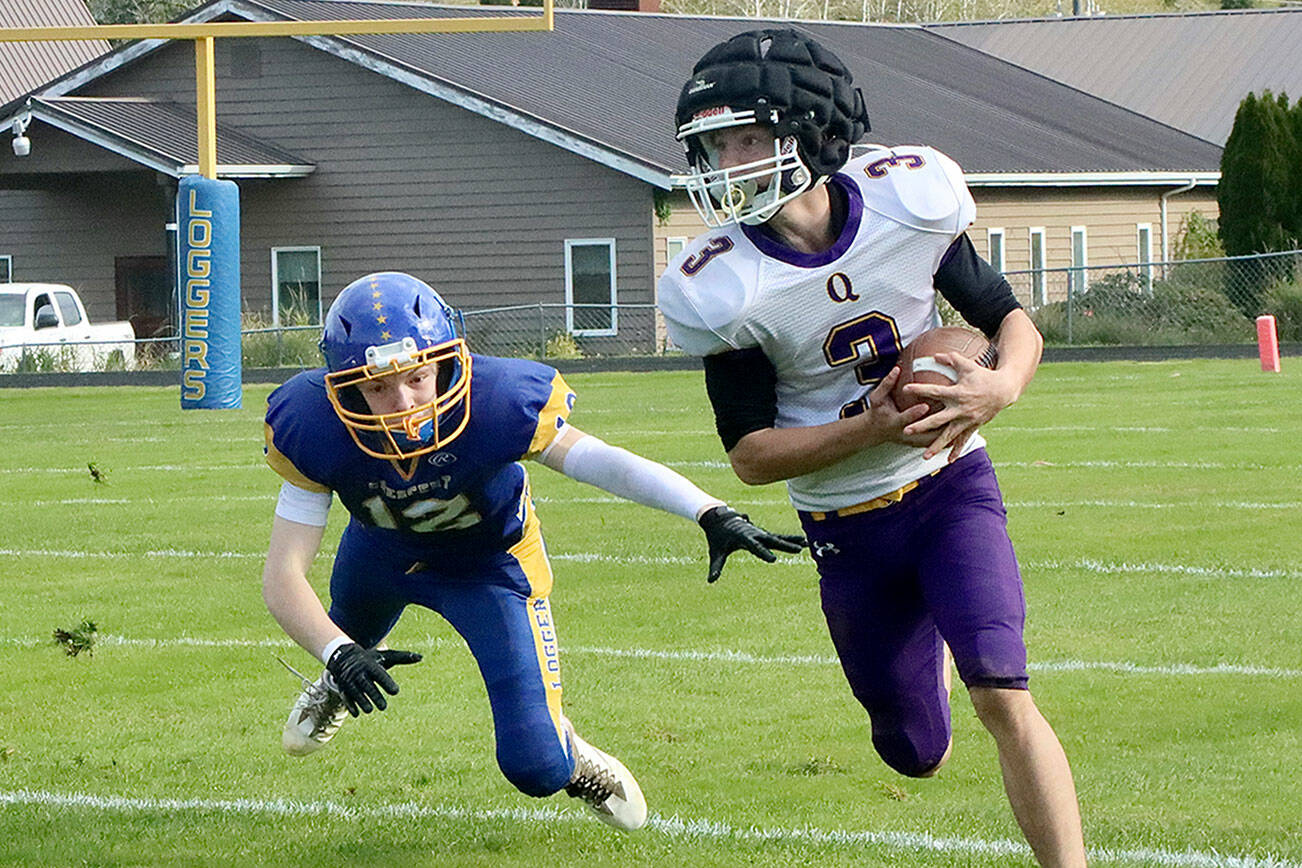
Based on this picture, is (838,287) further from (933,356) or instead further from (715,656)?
(715,656)

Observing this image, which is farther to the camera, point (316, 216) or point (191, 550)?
point (316, 216)

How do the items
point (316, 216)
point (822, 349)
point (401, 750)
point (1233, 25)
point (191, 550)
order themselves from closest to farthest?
1. point (822, 349)
2. point (401, 750)
3. point (191, 550)
4. point (316, 216)
5. point (1233, 25)

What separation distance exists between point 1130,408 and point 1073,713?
10269 millimetres

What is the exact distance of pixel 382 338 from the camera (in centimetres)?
443

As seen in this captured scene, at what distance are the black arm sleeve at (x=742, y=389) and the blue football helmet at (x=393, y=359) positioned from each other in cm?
59

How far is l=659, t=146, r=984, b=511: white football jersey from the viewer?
434 centimetres

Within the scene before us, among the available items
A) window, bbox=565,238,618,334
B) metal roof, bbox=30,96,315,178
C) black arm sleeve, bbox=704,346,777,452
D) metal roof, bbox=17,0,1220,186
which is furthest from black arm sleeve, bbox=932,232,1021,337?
metal roof, bbox=30,96,315,178

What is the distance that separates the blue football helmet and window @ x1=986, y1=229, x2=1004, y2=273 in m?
26.2

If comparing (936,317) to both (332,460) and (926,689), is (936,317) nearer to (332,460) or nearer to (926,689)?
(926,689)

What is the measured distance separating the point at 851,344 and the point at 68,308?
75.0ft

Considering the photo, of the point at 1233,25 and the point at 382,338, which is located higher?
the point at 1233,25

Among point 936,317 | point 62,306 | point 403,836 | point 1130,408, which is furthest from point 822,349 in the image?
point 62,306

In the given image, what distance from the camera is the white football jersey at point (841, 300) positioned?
434 cm

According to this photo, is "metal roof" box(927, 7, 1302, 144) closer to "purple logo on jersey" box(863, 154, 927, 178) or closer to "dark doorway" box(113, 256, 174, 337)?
"dark doorway" box(113, 256, 174, 337)
